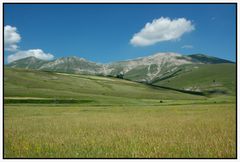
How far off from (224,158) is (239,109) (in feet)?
7.11

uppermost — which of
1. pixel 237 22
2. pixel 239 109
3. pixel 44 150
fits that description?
pixel 237 22

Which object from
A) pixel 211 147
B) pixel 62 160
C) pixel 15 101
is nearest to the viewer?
pixel 62 160

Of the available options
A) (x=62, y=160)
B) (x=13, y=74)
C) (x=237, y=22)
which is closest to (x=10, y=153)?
(x=62, y=160)

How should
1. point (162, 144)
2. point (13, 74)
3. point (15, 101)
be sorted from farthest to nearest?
point (13, 74) < point (15, 101) < point (162, 144)

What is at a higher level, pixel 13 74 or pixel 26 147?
pixel 13 74

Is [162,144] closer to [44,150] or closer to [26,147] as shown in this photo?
[44,150]

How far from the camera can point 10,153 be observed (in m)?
12.9

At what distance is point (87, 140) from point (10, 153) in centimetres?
452

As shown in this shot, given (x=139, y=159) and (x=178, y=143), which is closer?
(x=139, y=159)

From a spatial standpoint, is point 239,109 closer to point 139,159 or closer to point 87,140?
point 139,159

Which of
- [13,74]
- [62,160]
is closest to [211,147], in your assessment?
[62,160]

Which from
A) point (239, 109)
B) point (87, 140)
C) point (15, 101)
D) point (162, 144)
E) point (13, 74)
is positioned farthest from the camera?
point (13, 74)

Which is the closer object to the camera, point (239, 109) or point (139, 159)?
point (139, 159)

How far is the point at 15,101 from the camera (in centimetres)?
8000
